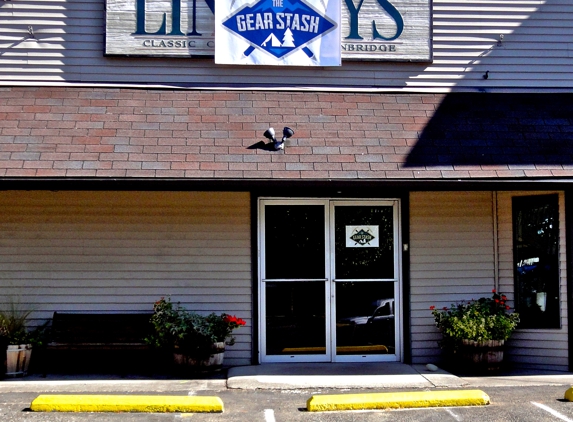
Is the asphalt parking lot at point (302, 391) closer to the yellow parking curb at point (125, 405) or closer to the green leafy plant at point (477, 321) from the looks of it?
the yellow parking curb at point (125, 405)

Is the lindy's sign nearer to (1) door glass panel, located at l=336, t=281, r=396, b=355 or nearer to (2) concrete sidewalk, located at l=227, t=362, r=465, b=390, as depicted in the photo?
(1) door glass panel, located at l=336, t=281, r=396, b=355

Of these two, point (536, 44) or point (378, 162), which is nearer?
point (378, 162)

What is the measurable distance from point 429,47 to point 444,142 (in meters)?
1.78

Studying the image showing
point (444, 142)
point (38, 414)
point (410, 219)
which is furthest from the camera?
point (410, 219)

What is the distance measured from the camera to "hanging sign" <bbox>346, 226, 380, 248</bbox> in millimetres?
10422

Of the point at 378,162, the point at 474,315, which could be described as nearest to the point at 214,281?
the point at 378,162

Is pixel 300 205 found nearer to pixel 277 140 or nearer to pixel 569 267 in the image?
pixel 277 140

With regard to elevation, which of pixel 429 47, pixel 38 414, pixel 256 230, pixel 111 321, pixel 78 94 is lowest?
pixel 38 414

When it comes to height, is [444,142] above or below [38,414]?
above

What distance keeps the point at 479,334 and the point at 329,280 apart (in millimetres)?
2124

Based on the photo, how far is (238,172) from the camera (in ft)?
29.8

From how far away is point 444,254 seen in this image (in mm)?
10398

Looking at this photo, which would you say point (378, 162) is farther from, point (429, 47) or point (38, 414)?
point (38, 414)

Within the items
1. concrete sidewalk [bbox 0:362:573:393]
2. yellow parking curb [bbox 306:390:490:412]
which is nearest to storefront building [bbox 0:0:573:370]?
concrete sidewalk [bbox 0:362:573:393]
